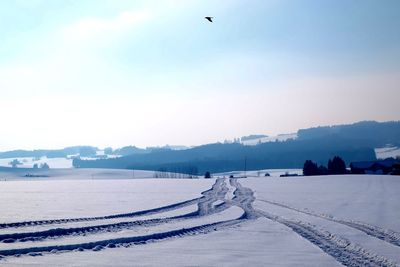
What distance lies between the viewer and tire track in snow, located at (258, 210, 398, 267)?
10266 mm

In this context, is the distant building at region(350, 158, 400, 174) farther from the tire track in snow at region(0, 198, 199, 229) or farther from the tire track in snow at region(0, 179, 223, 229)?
the tire track in snow at region(0, 179, 223, 229)

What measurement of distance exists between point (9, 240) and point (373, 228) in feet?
39.9

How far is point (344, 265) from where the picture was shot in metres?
9.92

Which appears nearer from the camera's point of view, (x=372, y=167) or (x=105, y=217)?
(x=105, y=217)

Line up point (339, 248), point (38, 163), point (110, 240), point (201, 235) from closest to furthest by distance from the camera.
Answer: point (339, 248) → point (110, 240) → point (201, 235) → point (38, 163)

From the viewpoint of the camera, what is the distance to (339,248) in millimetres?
12000

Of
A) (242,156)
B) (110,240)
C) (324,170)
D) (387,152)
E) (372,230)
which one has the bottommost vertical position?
(372,230)

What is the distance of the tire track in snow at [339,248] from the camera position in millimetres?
10266

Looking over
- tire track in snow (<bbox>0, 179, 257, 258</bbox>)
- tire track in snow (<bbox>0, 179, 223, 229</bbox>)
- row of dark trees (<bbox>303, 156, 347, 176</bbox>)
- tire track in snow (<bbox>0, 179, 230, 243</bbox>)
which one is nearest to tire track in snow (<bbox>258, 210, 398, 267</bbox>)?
tire track in snow (<bbox>0, 179, 257, 258</bbox>)

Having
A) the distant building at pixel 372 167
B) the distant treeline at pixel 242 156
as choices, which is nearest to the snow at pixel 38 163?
the distant treeline at pixel 242 156

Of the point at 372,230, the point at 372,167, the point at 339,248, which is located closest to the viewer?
the point at 339,248

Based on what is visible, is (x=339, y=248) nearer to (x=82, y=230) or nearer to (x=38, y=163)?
(x=82, y=230)

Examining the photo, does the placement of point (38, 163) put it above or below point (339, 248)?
above

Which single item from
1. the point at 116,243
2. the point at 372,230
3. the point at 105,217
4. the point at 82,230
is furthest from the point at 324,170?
the point at 116,243
